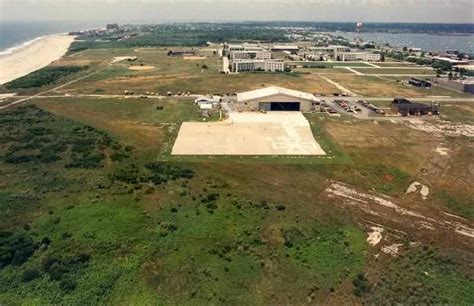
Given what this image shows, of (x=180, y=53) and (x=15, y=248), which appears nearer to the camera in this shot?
(x=15, y=248)

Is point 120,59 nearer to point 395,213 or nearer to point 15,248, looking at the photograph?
point 15,248

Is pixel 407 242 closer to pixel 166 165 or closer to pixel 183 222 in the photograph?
pixel 183 222

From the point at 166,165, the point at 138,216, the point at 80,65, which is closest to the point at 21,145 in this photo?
the point at 166,165

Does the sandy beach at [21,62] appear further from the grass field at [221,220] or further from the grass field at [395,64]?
the grass field at [395,64]

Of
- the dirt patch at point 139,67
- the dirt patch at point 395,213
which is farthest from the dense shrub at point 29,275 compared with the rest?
the dirt patch at point 139,67

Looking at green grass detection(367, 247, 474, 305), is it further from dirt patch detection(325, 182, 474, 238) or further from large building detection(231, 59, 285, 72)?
large building detection(231, 59, 285, 72)

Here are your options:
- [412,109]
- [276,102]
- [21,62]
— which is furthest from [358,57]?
[21,62]
